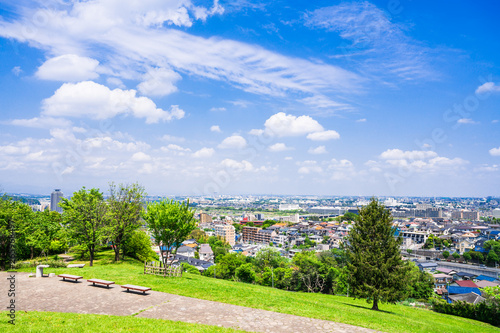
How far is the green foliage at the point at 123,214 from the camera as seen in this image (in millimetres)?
28625

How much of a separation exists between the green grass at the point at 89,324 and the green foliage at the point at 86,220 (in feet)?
50.9

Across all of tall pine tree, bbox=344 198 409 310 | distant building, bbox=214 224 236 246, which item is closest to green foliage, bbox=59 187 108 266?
tall pine tree, bbox=344 198 409 310

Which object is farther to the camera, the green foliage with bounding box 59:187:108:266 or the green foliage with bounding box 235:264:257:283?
the green foliage with bounding box 235:264:257:283

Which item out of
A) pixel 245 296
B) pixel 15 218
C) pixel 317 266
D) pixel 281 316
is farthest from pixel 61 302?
pixel 317 266

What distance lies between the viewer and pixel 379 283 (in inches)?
767

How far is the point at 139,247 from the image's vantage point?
31797mm

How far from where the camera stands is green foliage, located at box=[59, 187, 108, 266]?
2555 centimetres

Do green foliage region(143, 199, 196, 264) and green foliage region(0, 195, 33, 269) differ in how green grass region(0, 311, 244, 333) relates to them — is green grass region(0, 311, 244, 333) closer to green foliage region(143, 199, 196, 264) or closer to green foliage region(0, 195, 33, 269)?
green foliage region(143, 199, 196, 264)

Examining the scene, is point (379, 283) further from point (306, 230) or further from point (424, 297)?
point (306, 230)

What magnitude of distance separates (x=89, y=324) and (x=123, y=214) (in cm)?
2082

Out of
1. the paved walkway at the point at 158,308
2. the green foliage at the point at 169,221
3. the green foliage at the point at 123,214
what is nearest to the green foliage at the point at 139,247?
the green foliage at the point at 123,214

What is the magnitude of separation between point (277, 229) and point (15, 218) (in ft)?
436

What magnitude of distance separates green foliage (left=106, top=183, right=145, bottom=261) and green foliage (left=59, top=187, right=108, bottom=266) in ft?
4.03

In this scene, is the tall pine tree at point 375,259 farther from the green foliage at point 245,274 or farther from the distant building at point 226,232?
the distant building at point 226,232
